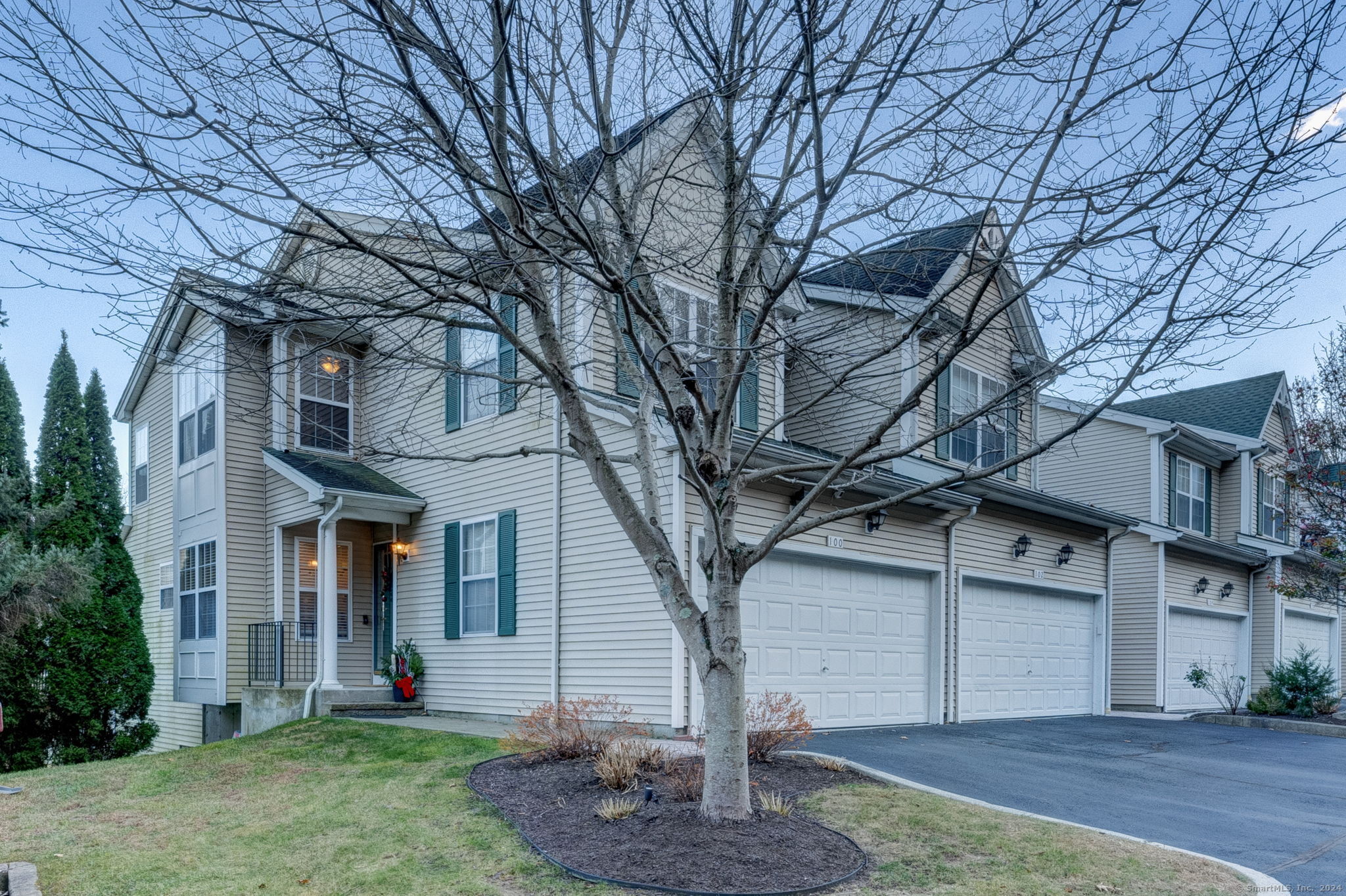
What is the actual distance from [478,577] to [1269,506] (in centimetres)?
1823

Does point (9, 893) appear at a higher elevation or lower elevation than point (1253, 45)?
lower

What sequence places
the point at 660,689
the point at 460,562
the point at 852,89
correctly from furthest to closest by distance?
the point at 460,562 < the point at 660,689 < the point at 852,89

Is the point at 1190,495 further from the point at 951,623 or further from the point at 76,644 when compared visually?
the point at 76,644

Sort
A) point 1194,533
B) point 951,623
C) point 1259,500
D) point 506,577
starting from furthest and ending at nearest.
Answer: point 1259,500
point 1194,533
point 951,623
point 506,577

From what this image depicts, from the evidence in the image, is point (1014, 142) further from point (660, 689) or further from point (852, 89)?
point (660, 689)

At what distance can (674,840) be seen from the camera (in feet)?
19.1

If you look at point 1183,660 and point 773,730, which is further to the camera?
point 1183,660

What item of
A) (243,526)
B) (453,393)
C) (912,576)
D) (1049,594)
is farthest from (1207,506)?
(243,526)

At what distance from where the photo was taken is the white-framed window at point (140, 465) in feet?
57.1

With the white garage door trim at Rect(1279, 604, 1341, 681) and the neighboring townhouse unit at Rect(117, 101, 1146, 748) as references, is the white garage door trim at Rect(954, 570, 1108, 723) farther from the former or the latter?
the white garage door trim at Rect(1279, 604, 1341, 681)

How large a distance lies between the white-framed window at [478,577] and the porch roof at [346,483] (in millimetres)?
1160

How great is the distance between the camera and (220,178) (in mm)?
5449

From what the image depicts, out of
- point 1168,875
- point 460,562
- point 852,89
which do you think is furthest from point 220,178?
point 460,562

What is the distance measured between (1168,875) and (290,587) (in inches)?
464
